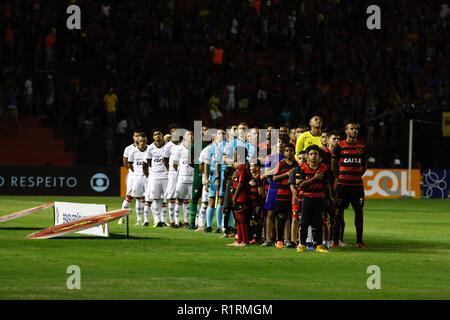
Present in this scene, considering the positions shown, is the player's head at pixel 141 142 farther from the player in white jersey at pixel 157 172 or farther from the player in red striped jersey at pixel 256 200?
the player in red striped jersey at pixel 256 200

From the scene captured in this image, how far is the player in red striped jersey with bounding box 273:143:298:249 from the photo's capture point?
22047 millimetres

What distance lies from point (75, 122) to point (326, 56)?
10754mm

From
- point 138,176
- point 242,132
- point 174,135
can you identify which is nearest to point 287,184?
point 242,132

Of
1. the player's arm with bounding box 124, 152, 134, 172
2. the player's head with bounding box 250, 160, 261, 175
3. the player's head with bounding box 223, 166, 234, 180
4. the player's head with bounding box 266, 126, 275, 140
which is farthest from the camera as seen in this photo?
the player's arm with bounding box 124, 152, 134, 172

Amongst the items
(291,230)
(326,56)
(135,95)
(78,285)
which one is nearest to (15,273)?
(78,285)

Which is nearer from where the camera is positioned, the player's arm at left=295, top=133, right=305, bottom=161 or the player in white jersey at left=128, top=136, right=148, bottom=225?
the player's arm at left=295, top=133, right=305, bottom=161

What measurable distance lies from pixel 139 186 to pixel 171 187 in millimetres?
1154

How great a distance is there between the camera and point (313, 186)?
2095 cm

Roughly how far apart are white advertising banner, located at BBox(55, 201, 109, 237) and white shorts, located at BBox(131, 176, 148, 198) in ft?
13.4

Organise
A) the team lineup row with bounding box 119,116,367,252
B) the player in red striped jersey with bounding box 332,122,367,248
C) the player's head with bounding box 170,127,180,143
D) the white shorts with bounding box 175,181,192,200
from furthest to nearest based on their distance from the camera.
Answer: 1. the player's head with bounding box 170,127,180,143
2. the white shorts with bounding box 175,181,192,200
3. the player in red striped jersey with bounding box 332,122,367,248
4. the team lineup row with bounding box 119,116,367,252

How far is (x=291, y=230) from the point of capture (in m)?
22.4

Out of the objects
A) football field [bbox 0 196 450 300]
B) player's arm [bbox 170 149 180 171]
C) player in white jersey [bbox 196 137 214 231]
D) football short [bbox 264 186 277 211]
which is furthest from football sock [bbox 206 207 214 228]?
football short [bbox 264 186 277 211]

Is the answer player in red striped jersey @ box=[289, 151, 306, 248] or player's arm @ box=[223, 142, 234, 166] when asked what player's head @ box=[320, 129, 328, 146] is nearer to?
player in red striped jersey @ box=[289, 151, 306, 248]

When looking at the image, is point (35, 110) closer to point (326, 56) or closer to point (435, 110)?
point (326, 56)
